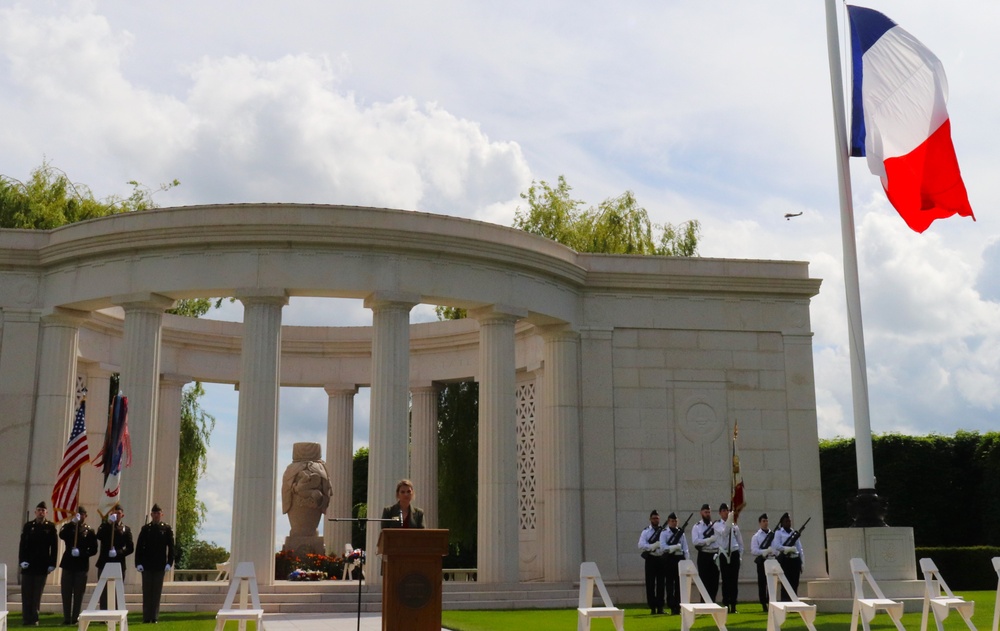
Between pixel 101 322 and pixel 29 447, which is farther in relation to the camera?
pixel 101 322

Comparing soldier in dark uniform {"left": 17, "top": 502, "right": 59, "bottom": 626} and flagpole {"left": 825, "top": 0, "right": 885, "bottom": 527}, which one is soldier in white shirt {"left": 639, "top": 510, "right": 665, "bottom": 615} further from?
soldier in dark uniform {"left": 17, "top": 502, "right": 59, "bottom": 626}

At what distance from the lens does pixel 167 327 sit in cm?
3447

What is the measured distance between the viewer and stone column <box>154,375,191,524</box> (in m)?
33.9

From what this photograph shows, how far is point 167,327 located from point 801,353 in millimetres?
18806

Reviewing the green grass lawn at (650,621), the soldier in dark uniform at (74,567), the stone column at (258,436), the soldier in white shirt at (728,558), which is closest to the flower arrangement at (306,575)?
the stone column at (258,436)

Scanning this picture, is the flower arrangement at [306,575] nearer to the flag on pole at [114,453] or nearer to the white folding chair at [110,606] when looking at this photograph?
Answer: the flag on pole at [114,453]

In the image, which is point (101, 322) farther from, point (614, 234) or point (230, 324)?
point (614, 234)

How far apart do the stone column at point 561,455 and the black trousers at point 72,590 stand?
11334 millimetres

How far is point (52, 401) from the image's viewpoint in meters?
27.3

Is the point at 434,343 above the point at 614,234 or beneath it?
beneath

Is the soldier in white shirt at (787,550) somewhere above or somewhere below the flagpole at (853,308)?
below

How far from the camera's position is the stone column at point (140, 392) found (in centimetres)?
2573

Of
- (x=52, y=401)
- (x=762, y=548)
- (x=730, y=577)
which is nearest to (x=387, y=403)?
Result: (x=52, y=401)

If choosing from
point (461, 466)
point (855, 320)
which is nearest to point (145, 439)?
point (855, 320)
